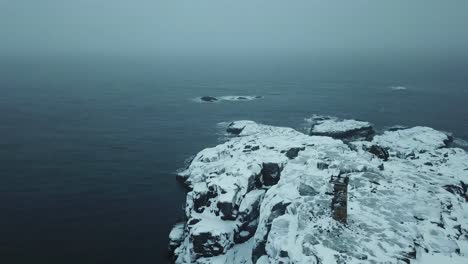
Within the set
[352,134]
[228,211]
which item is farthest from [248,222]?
[352,134]

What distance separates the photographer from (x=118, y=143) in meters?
101

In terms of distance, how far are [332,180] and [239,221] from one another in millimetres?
15097

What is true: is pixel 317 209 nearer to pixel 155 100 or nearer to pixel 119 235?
pixel 119 235

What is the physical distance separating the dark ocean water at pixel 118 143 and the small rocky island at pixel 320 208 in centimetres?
952

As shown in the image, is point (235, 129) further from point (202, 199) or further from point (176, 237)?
point (176, 237)

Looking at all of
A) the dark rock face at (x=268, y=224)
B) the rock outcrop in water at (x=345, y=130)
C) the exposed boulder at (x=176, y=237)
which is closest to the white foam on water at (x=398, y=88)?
the rock outcrop in water at (x=345, y=130)

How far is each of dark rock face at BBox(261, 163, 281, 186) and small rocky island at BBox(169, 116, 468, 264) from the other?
0.57ft

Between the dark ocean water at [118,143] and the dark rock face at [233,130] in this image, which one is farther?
the dark rock face at [233,130]

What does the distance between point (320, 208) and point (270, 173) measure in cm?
1826

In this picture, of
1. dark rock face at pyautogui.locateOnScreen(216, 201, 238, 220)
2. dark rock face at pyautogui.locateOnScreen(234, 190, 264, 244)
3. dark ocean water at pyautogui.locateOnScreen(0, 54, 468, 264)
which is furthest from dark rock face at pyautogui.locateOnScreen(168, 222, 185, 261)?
dark rock face at pyautogui.locateOnScreen(234, 190, 264, 244)

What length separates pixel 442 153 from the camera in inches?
3209

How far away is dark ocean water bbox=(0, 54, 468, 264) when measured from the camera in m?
58.3

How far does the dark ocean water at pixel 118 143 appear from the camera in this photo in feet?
191

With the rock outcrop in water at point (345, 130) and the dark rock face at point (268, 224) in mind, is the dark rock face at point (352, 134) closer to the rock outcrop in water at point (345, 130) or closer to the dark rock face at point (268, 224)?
the rock outcrop in water at point (345, 130)
